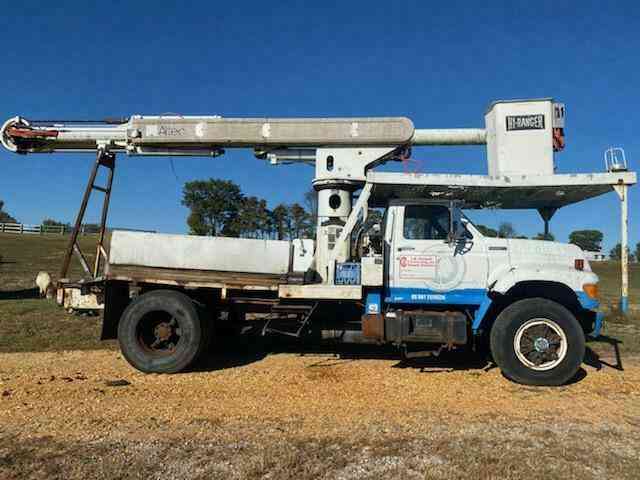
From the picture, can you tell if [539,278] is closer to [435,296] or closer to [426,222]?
[435,296]

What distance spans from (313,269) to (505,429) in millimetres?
3720

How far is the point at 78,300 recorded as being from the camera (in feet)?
23.6

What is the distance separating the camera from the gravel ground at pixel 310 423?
12.8ft

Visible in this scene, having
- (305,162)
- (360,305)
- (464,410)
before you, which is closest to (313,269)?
(360,305)

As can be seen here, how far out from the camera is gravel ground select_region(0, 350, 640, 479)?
154 inches

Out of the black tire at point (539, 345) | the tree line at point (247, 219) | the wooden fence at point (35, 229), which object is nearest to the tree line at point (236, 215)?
the tree line at point (247, 219)

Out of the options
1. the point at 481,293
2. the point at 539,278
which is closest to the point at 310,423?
the point at 481,293

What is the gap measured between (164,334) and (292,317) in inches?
74.9

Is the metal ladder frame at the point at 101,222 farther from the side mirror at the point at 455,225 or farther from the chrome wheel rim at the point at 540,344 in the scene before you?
the chrome wheel rim at the point at 540,344

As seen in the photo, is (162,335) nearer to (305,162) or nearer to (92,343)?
(92,343)

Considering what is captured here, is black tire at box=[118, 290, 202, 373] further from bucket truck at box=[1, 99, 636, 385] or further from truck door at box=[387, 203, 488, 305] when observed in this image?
truck door at box=[387, 203, 488, 305]

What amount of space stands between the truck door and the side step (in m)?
1.26

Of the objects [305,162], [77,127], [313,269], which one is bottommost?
[313,269]

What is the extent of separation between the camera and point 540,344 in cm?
629
